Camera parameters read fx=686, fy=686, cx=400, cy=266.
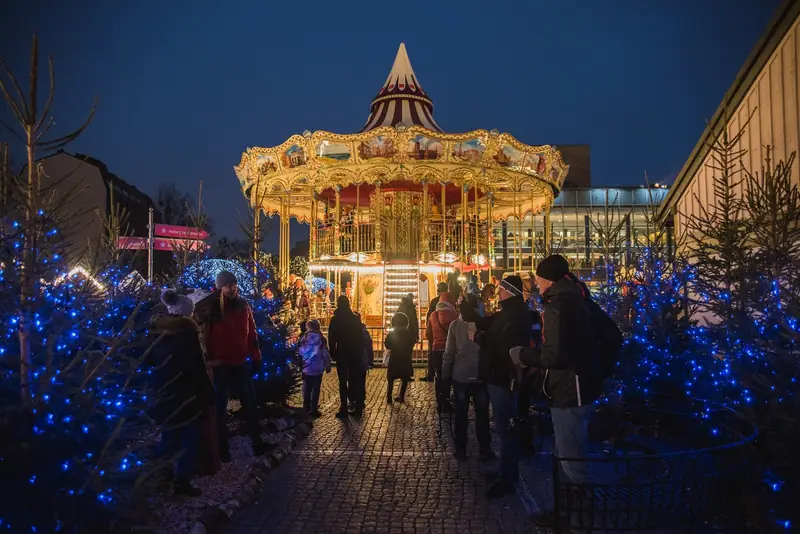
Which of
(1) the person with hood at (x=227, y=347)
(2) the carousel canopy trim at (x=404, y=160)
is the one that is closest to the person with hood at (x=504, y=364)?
(1) the person with hood at (x=227, y=347)

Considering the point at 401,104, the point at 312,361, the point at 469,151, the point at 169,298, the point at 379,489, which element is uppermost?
the point at 401,104

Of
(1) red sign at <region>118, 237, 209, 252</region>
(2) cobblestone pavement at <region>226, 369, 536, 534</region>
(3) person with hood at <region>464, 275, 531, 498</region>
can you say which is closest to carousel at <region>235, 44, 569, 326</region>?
(1) red sign at <region>118, 237, 209, 252</region>

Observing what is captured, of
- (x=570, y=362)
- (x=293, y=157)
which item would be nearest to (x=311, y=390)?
(x=570, y=362)

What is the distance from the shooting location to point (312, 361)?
9.57 metres

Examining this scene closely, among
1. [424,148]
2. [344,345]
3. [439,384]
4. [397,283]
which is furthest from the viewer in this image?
[397,283]

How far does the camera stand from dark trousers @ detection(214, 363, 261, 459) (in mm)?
6836

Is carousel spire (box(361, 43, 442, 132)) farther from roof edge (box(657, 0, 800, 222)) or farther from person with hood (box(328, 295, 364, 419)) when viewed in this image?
person with hood (box(328, 295, 364, 419))

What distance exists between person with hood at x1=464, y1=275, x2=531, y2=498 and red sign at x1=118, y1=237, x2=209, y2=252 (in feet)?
27.4

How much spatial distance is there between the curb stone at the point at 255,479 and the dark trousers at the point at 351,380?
966 millimetres

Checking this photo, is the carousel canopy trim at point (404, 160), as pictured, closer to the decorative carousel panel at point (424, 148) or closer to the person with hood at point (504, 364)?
the decorative carousel panel at point (424, 148)

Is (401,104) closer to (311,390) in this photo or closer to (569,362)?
(311,390)

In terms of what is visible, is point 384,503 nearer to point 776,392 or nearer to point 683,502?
point 683,502

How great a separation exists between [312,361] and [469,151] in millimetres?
12310

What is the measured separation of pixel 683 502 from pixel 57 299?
13.8ft
